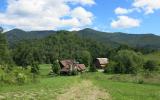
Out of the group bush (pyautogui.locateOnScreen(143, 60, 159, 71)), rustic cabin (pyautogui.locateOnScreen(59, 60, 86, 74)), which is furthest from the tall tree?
bush (pyautogui.locateOnScreen(143, 60, 159, 71))

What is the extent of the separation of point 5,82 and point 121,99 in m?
18.0

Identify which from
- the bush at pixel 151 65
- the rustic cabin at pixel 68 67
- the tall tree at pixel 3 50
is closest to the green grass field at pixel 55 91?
the tall tree at pixel 3 50

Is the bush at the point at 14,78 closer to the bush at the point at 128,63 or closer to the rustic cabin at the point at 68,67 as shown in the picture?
the rustic cabin at the point at 68,67

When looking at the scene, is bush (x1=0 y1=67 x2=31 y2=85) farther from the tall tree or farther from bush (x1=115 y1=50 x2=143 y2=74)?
bush (x1=115 y1=50 x2=143 y2=74)

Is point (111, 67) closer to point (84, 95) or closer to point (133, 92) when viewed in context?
point (133, 92)

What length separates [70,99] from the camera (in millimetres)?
27234

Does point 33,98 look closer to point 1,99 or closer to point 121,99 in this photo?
point 1,99

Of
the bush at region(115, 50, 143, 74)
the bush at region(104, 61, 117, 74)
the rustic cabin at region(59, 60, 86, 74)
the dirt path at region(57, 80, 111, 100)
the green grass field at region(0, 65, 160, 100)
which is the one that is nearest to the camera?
the dirt path at region(57, 80, 111, 100)

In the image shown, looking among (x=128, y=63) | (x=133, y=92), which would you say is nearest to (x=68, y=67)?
(x=128, y=63)

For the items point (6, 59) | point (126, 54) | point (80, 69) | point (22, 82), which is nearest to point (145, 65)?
point (126, 54)

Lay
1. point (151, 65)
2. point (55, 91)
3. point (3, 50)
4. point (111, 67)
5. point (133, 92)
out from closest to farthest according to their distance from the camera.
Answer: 1. point (55, 91)
2. point (133, 92)
3. point (3, 50)
4. point (151, 65)
5. point (111, 67)

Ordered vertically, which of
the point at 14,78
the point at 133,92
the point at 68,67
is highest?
the point at 14,78

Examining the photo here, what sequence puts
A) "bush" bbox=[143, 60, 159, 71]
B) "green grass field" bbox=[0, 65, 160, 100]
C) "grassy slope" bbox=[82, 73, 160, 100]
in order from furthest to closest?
"bush" bbox=[143, 60, 159, 71] → "grassy slope" bbox=[82, 73, 160, 100] → "green grass field" bbox=[0, 65, 160, 100]

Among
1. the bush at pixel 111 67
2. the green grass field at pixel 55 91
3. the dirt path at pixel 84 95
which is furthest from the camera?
the bush at pixel 111 67
